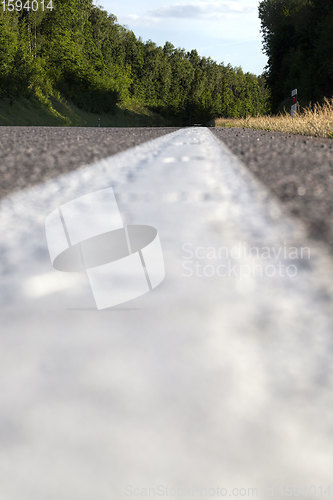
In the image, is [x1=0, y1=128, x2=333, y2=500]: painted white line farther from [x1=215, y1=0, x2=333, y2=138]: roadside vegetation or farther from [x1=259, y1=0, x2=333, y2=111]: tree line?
[x1=259, y1=0, x2=333, y2=111]: tree line

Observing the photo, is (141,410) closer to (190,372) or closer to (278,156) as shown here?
(190,372)

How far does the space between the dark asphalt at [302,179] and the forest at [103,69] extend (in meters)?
35.5

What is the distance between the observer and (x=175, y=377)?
1.14 m

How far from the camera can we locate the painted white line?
33.7 inches

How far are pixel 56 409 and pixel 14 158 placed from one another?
209 inches

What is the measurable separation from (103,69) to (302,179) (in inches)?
2678

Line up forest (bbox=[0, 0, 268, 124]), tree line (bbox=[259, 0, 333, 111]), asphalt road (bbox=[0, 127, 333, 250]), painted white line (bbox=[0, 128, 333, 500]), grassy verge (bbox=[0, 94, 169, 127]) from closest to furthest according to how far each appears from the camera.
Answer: painted white line (bbox=[0, 128, 333, 500]) < asphalt road (bbox=[0, 127, 333, 250]) < tree line (bbox=[259, 0, 333, 111]) < grassy verge (bbox=[0, 94, 169, 127]) < forest (bbox=[0, 0, 268, 124])

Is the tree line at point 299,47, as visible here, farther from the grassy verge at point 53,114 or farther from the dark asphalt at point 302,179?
the dark asphalt at point 302,179

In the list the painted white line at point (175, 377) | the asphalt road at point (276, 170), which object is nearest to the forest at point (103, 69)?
the asphalt road at point (276, 170)

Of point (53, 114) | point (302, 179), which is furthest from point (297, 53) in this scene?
point (302, 179)

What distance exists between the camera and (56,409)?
3.33 feet

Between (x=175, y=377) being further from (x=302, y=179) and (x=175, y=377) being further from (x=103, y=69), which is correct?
(x=103, y=69)

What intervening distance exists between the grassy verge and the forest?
737 millimetres

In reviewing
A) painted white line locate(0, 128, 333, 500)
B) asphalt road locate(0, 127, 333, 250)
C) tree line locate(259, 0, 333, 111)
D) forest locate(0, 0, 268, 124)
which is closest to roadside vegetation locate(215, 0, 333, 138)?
tree line locate(259, 0, 333, 111)
